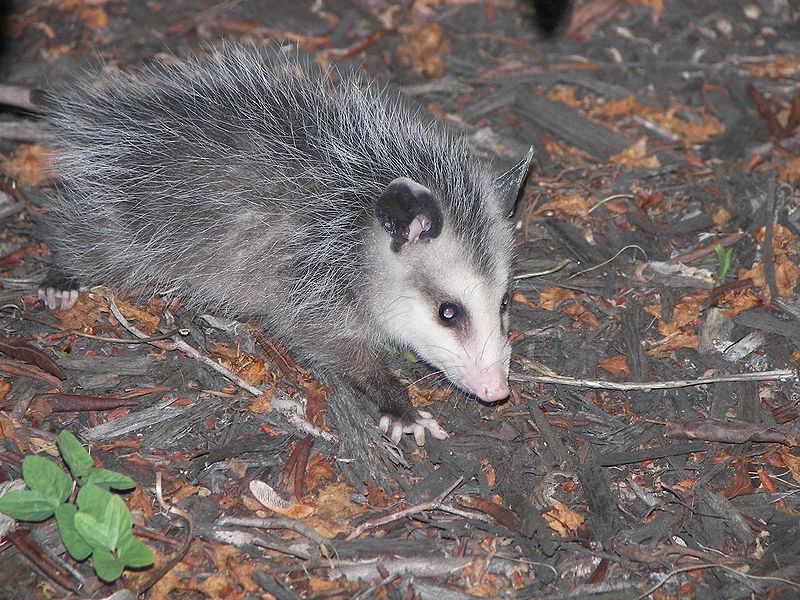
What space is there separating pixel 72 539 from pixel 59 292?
1.09m

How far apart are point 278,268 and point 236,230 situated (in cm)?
18

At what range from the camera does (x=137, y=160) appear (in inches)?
120

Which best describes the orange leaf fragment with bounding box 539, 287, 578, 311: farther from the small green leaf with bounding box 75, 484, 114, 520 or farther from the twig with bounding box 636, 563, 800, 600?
the small green leaf with bounding box 75, 484, 114, 520

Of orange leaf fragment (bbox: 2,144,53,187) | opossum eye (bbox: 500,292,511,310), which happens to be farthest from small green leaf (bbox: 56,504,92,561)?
orange leaf fragment (bbox: 2,144,53,187)

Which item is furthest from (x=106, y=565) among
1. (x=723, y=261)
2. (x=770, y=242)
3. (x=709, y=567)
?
(x=770, y=242)

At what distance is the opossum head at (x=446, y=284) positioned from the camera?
2.62 metres

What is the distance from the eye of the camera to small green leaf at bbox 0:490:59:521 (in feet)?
7.41

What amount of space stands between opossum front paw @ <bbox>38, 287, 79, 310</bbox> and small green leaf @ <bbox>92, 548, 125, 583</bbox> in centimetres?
112

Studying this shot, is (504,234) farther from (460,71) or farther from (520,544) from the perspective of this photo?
(460,71)

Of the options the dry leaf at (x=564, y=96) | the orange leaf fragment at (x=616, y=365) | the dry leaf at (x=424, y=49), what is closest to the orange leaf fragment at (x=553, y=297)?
the orange leaf fragment at (x=616, y=365)

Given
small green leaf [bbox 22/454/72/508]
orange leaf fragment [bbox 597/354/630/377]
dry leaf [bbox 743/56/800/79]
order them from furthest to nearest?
dry leaf [bbox 743/56/800/79]
orange leaf fragment [bbox 597/354/630/377]
small green leaf [bbox 22/454/72/508]

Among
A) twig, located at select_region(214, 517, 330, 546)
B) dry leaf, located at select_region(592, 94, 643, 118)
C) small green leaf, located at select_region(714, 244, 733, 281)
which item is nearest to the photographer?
twig, located at select_region(214, 517, 330, 546)

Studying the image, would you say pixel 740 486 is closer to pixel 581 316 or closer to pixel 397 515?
pixel 581 316

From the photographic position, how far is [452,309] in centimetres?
266
